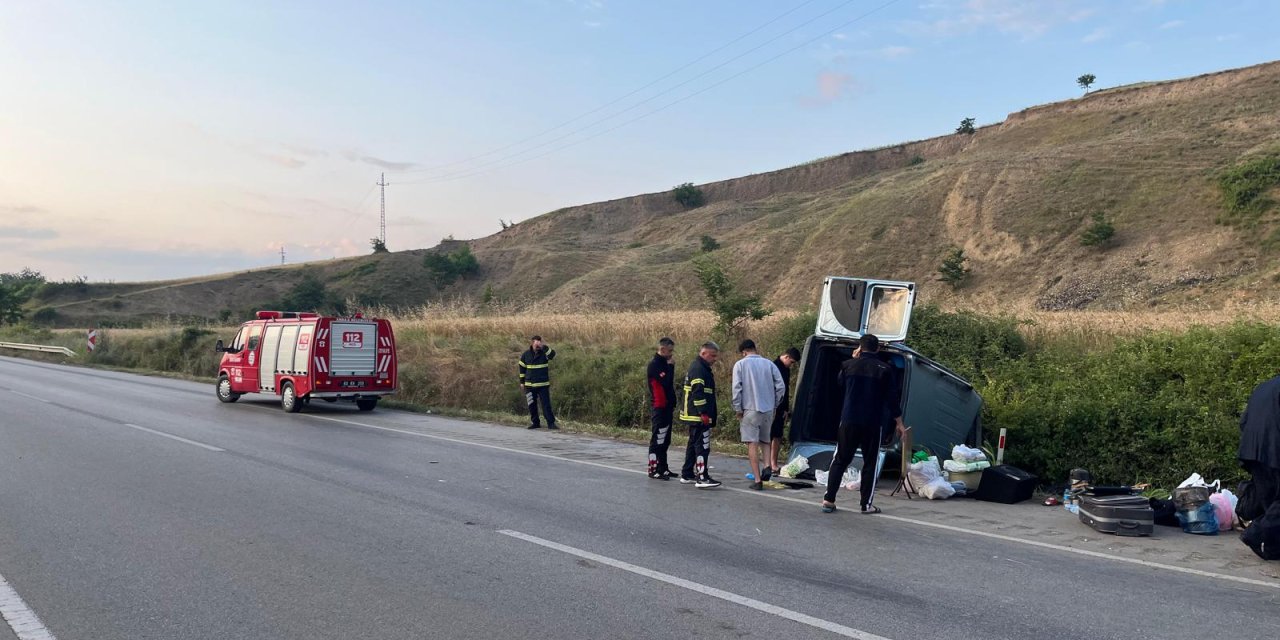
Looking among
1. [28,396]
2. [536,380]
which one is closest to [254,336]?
[28,396]

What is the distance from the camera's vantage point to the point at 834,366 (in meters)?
11.8

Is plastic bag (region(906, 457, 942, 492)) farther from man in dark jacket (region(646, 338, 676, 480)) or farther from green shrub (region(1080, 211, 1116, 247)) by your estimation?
green shrub (region(1080, 211, 1116, 247))

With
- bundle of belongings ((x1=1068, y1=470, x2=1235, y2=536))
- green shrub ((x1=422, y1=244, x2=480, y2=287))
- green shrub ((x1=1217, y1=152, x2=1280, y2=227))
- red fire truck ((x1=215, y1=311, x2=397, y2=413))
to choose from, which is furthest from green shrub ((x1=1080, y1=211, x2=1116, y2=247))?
green shrub ((x1=422, y1=244, x2=480, y2=287))

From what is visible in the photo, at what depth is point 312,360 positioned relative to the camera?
18250 mm

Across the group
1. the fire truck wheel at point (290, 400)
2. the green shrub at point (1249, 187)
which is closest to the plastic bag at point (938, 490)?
the fire truck wheel at point (290, 400)

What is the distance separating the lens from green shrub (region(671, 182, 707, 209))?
99625mm

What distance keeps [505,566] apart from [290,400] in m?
13.9

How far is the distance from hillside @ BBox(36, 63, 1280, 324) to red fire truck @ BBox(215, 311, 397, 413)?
13.7 meters

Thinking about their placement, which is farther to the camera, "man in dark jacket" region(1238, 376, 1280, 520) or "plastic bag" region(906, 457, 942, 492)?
"plastic bag" region(906, 457, 942, 492)

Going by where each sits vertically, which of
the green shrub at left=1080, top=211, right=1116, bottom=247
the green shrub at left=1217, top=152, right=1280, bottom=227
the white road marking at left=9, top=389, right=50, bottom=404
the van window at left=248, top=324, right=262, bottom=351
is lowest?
the white road marking at left=9, top=389, right=50, bottom=404

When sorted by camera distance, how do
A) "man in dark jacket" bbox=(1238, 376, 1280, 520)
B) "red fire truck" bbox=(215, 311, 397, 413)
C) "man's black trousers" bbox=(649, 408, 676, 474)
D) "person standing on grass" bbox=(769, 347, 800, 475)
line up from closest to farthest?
"man in dark jacket" bbox=(1238, 376, 1280, 520)
"man's black trousers" bbox=(649, 408, 676, 474)
"person standing on grass" bbox=(769, 347, 800, 475)
"red fire truck" bbox=(215, 311, 397, 413)

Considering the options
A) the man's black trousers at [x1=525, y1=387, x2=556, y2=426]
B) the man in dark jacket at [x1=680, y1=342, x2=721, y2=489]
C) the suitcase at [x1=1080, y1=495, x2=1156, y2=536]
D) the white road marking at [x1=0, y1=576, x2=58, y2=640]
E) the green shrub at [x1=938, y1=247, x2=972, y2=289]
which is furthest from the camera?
the green shrub at [x1=938, y1=247, x2=972, y2=289]

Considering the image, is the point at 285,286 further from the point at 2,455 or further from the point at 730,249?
the point at 2,455

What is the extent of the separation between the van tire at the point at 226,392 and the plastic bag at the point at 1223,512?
19398 mm
